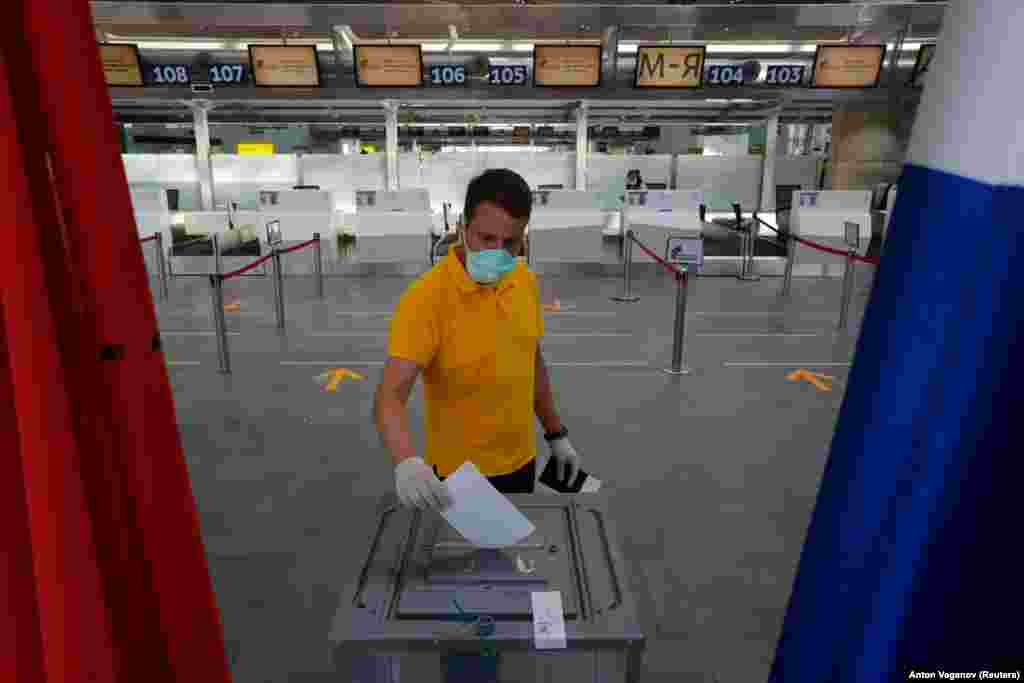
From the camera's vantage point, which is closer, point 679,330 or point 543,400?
point 543,400

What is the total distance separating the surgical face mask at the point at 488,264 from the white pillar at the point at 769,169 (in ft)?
64.5

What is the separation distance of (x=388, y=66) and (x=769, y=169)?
523 inches

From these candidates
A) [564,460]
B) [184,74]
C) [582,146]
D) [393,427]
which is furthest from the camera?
[582,146]

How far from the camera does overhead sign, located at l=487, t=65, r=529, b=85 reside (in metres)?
11.6

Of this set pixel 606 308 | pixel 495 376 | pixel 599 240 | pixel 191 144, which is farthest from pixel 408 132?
pixel 495 376

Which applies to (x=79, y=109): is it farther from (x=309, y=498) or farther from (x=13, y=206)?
(x=309, y=498)

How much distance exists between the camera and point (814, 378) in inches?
241

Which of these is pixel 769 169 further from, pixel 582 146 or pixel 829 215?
pixel 829 215

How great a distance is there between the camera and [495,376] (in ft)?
6.15

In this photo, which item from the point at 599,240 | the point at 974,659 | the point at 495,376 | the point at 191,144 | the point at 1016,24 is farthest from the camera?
the point at 191,144

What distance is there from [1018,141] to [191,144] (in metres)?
30.6

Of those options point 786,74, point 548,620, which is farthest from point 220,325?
point 786,74

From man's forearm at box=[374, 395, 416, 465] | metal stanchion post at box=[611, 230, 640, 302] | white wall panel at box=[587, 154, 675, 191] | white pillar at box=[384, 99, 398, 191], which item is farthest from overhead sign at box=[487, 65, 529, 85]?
man's forearm at box=[374, 395, 416, 465]

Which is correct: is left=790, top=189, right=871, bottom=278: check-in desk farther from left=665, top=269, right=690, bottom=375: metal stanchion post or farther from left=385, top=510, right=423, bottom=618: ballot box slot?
left=385, top=510, right=423, bottom=618: ballot box slot
